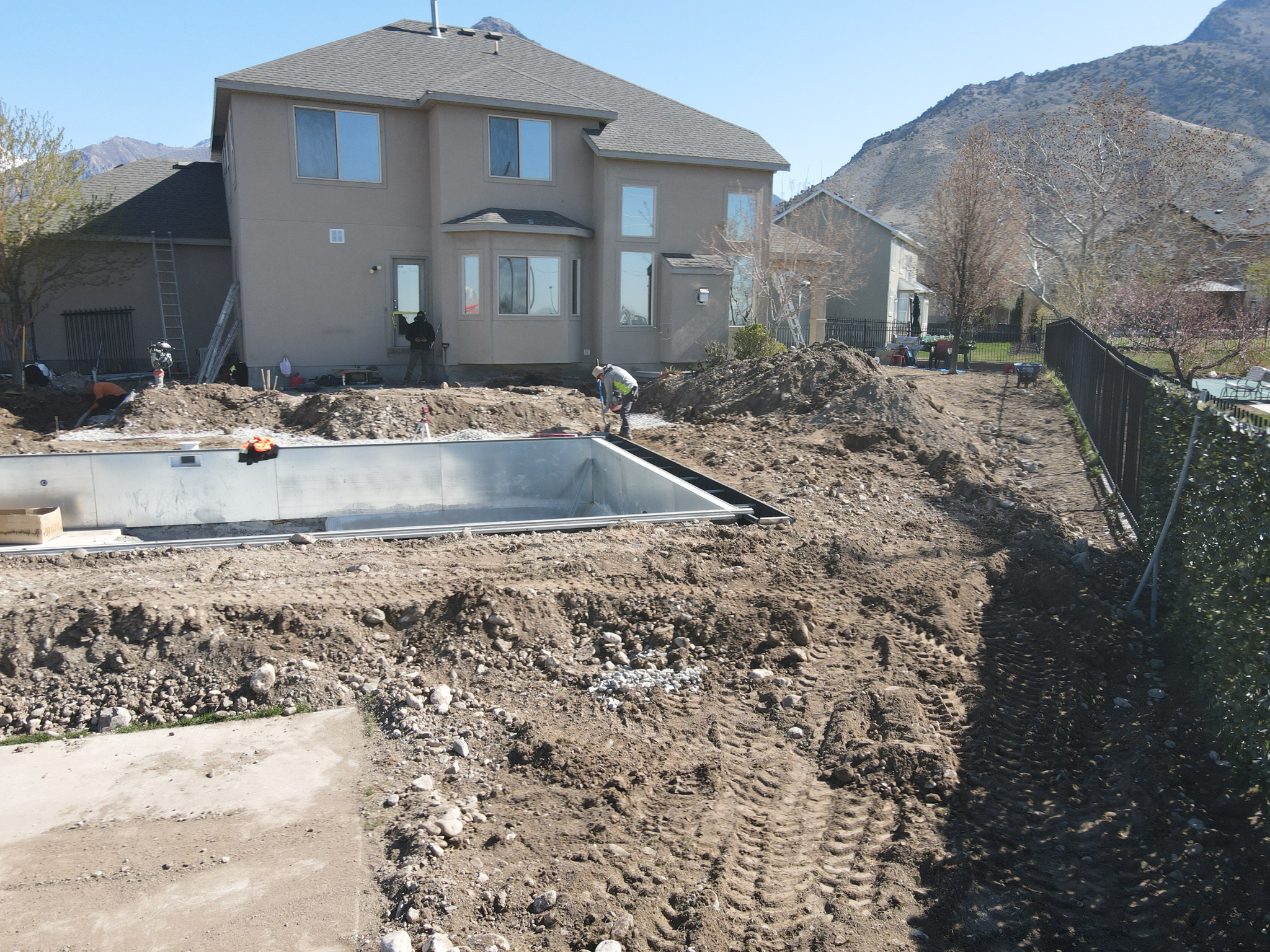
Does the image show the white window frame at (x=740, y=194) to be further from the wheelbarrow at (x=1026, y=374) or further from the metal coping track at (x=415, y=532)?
the metal coping track at (x=415, y=532)

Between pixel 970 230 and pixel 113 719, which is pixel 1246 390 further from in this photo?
pixel 970 230

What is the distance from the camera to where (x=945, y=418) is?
571 inches

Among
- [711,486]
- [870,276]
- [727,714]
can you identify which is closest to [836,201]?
Result: [870,276]

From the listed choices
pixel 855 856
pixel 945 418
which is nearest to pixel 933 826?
pixel 855 856

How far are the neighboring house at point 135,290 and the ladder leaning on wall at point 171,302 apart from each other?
154 mm

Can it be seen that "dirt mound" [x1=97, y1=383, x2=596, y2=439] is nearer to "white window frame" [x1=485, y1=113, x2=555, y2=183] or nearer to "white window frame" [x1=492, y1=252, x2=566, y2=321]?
"white window frame" [x1=492, y1=252, x2=566, y2=321]

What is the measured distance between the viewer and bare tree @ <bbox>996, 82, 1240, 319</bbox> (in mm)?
31359

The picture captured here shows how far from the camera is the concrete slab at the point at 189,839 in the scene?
3422mm

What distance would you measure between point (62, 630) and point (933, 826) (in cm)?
547

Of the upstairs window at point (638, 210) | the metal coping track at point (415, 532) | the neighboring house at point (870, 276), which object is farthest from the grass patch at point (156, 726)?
the neighboring house at point (870, 276)

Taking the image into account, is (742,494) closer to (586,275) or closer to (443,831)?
(443,831)

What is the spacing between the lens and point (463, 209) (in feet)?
63.4

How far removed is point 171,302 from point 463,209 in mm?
7888

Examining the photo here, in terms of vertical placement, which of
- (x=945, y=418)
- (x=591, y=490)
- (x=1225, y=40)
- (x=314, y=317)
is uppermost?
(x=1225, y=40)
